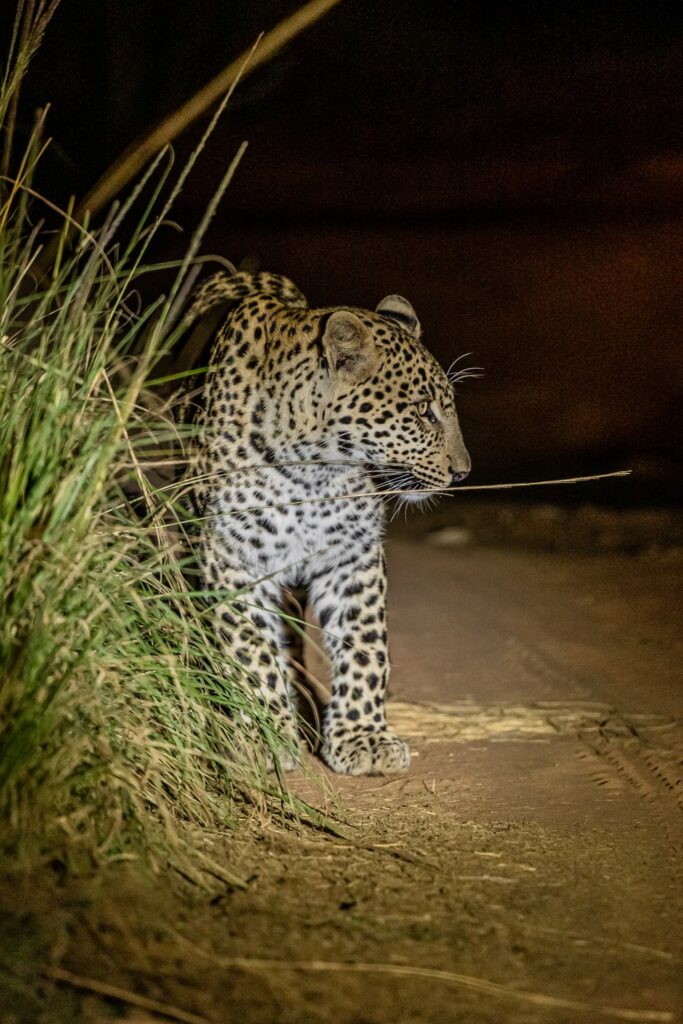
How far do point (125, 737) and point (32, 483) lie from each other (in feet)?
2.38

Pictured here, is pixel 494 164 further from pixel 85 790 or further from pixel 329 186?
pixel 85 790

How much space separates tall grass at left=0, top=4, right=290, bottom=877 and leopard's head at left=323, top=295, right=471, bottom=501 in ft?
3.25

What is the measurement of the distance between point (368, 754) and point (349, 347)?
5.02 feet

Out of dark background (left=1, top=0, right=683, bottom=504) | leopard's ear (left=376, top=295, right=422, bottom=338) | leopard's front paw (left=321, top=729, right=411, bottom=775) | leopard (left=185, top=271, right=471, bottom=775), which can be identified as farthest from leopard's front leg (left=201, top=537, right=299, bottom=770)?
dark background (left=1, top=0, right=683, bottom=504)

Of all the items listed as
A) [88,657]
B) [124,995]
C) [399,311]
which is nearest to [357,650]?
[399,311]

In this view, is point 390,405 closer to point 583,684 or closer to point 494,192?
point 583,684

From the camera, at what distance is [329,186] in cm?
1271

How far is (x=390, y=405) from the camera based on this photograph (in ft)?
15.5

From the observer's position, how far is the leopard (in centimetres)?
459

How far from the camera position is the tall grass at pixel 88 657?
284 cm

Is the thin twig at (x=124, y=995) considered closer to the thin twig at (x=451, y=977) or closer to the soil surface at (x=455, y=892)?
the soil surface at (x=455, y=892)

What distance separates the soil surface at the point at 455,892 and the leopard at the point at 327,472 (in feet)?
1.20

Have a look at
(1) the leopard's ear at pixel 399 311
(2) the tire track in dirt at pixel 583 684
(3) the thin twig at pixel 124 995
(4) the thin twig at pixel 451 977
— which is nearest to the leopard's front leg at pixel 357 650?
(2) the tire track in dirt at pixel 583 684

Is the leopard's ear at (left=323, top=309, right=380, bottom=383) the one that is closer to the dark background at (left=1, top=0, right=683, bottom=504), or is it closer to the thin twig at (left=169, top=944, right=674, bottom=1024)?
the thin twig at (left=169, top=944, right=674, bottom=1024)
